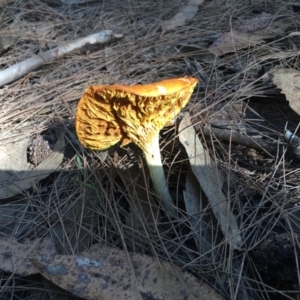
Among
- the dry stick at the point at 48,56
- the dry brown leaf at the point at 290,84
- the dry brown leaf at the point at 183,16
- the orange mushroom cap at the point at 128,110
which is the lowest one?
Answer: the dry brown leaf at the point at 290,84

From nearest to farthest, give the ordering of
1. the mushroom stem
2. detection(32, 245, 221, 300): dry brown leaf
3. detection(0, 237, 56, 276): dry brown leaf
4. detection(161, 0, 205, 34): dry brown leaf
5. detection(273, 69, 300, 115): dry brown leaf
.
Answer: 1. detection(32, 245, 221, 300): dry brown leaf
2. detection(0, 237, 56, 276): dry brown leaf
3. the mushroom stem
4. detection(273, 69, 300, 115): dry brown leaf
5. detection(161, 0, 205, 34): dry brown leaf

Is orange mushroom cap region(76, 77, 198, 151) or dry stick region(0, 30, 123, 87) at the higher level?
orange mushroom cap region(76, 77, 198, 151)

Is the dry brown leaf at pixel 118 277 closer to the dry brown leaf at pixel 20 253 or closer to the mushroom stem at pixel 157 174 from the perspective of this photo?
the dry brown leaf at pixel 20 253

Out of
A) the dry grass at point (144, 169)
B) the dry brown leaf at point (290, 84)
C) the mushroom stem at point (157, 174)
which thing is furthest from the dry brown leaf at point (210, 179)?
the dry brown leaf at point (290, 84)

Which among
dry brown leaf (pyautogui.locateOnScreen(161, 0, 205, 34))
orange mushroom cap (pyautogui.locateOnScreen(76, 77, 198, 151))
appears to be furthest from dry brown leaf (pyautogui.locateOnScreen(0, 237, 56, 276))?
dry brown leaf (pyautogui.locateOnScreen(161, 0, 205, 34))

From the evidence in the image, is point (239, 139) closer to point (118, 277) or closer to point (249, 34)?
point (118, 277)

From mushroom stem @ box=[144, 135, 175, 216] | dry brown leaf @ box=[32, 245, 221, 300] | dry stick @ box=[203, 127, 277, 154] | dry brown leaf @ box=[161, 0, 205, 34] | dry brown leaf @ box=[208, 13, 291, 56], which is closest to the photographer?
dry brown leaf @ box=[32, 245, 221, 300]

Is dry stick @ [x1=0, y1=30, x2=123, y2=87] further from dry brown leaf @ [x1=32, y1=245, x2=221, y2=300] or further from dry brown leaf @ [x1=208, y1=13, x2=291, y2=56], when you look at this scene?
A: dry brown leaf @ [x1=32, y1=245, x2=221, y2=300]
